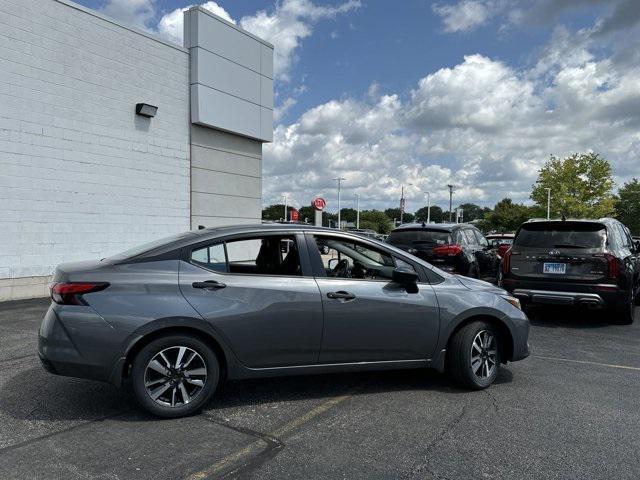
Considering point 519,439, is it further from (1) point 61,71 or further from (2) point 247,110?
(2) point 247,110

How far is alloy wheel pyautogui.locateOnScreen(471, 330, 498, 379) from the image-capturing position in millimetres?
4886

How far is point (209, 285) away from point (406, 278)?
1.70m

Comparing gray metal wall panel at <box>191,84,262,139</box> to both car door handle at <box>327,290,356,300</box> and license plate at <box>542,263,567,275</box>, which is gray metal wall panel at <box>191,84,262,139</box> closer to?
license plate at <box>542,263,567,275</box>

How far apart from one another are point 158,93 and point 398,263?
31.6 feet

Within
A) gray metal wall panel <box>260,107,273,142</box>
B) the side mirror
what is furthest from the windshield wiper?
gray metal wall panel <box>260,107,273,142</box>

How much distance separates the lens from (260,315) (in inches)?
167

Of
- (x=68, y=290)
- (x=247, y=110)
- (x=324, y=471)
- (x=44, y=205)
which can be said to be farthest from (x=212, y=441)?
(x=247, y=110)

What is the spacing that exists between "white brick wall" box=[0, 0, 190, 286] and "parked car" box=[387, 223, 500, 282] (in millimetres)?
5809

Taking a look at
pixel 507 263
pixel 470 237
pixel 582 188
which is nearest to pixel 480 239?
pixel 470 237

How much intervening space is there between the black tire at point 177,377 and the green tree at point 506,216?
81.8 metres

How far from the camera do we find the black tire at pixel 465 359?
479cm

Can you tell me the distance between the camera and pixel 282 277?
4453 mm

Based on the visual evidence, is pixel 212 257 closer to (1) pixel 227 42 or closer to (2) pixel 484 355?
(2) pixel 484 355

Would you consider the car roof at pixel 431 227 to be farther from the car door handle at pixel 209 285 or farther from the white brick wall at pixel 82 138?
the car door handle at pixel 209 285
